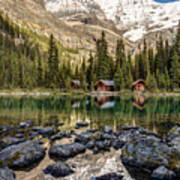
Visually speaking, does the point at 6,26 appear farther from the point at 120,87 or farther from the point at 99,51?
the point at 120,87

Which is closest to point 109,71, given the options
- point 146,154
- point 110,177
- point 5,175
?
point 146,154

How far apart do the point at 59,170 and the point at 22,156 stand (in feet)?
6.81

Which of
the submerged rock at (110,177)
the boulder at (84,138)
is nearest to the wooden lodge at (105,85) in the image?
the boulder at (84,138)

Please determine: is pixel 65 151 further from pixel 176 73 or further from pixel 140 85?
pixel 140 85

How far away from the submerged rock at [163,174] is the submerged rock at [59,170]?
3469mm

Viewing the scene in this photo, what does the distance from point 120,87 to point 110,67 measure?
15.9 m

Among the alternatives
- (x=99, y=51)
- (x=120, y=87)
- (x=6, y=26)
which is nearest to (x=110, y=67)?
(x=99, y=51)

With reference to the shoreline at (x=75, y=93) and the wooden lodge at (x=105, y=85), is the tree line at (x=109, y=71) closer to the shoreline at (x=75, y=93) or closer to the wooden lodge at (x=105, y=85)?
the wooden lodge at (x=105, y=85)

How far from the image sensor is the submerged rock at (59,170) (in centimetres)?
760

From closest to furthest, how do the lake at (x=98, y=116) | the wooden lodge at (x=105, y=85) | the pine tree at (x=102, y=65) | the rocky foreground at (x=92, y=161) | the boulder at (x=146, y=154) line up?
the rocky foreground at (x=92, y=161) → the boulder at (x=146, y=154) → the lake at (x=98, y=116) → the wooden lodge at (x=105, y=85) → the pine tree at (x=102, y=65)

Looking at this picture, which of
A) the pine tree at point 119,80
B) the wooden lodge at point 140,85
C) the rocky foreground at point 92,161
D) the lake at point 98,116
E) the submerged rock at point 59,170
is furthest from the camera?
the wooden lodge at point 140,85

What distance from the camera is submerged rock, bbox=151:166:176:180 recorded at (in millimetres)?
7152

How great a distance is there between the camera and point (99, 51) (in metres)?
86.6

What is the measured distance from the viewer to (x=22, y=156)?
8523 mm
